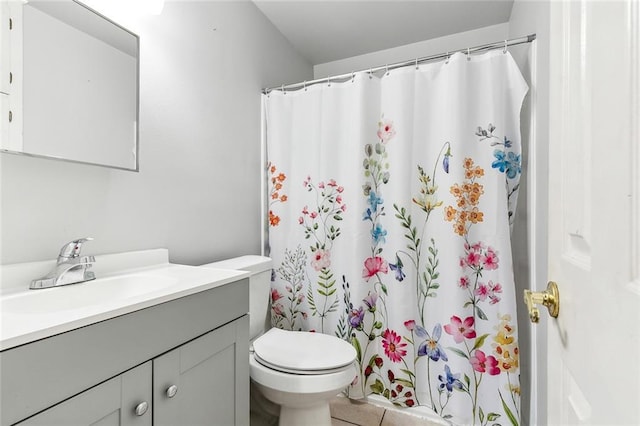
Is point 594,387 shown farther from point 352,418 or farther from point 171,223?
point 352,418

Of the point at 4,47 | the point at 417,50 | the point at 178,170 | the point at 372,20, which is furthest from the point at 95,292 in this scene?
the point at 417,50

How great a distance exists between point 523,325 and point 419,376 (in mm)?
595

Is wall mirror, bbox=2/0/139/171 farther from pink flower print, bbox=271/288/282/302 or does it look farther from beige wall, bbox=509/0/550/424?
beige wall, bbox=509/0/550/424

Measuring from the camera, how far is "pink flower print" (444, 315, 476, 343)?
1.46 meters

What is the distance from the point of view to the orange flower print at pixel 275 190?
191cm

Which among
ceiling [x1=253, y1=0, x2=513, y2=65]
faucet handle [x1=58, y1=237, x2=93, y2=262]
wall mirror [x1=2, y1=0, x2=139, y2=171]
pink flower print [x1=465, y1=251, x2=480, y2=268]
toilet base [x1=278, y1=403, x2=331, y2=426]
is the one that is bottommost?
toilet base [x1=278, y1=403, x2=331, y2=426]

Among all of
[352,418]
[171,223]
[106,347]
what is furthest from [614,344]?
[352,418]

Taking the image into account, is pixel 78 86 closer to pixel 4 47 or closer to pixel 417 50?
pixel 4 47

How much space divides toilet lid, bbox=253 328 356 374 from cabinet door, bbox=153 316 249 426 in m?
0.23

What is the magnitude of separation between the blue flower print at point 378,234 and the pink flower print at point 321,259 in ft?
0.91

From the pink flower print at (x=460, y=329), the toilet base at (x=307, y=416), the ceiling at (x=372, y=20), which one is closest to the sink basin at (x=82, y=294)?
the toilet base at (x=307, y=416)

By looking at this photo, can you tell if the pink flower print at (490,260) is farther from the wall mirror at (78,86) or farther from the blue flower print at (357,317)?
the wall mirror at (78,86)

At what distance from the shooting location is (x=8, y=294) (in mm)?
806

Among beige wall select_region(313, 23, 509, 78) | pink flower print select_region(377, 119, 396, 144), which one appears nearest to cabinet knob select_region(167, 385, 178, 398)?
pink flower print select_region(377, 119, 396, 144)
